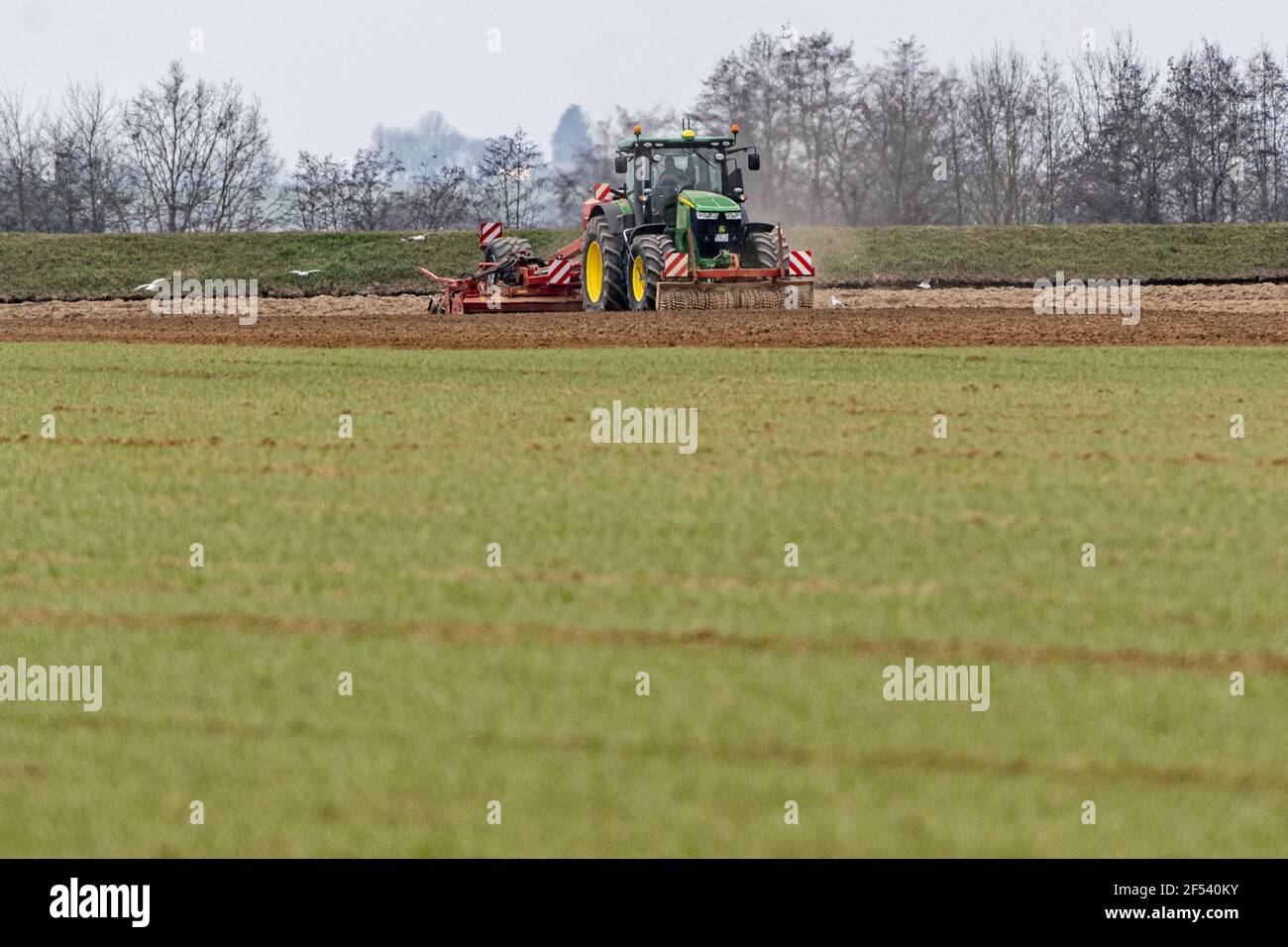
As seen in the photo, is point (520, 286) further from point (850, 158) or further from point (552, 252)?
point (850, 158)

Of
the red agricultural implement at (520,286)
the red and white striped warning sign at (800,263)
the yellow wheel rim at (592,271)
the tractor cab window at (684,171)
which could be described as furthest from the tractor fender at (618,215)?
the red and white striped warning sign at (800,263)

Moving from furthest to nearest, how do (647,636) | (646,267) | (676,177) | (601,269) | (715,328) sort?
(601,269) → (676,177) → (646,267) → (715,328) → (647,636)

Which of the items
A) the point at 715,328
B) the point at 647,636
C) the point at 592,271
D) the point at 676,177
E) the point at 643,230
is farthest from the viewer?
the point at 592,271

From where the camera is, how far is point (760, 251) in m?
26.5

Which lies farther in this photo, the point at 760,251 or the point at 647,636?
the point at 760,251

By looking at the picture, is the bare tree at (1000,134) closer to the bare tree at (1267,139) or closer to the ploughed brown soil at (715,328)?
the bare tree at (1267,139)

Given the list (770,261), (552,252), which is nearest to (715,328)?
(770,261)

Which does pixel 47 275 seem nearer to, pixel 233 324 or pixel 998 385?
pixel 233 324

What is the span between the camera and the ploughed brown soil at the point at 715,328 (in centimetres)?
2075

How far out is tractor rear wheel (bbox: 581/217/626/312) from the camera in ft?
89.8

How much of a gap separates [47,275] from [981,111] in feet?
146

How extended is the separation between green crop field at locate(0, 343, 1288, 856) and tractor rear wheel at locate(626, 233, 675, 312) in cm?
1315

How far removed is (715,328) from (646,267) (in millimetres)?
4280
